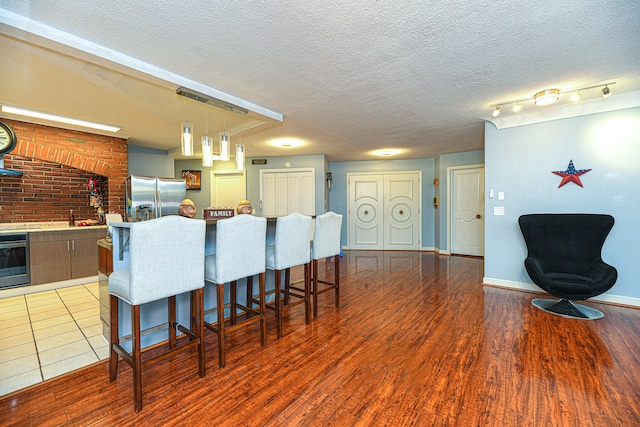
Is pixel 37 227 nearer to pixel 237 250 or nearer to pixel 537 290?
pixel 237 250

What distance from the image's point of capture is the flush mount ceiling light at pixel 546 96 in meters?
2.98

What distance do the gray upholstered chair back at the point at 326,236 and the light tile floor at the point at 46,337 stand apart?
6.45 feet

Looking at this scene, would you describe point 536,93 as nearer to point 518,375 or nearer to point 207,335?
point 518,375

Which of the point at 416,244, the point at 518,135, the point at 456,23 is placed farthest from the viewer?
the point at 416,244

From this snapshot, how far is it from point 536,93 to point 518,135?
2.83 feet

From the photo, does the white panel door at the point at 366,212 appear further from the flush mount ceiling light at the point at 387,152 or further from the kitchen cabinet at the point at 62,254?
Result: the kitchen cabinet at the point at 62,254

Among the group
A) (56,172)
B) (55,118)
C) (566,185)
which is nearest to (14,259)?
(56,172)

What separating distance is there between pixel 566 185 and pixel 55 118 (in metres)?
Answer: 6.56

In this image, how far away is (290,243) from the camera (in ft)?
8.77

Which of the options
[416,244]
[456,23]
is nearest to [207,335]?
[456,23]

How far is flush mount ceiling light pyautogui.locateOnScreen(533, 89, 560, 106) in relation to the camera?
298 centimetres

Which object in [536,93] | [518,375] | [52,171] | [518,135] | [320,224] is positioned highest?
[536,93]

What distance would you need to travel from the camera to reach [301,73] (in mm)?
2615

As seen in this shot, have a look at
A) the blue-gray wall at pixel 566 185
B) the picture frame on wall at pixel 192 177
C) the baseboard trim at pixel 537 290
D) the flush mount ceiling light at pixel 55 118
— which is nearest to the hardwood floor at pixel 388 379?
the baseboard trim at pixel 537 290
